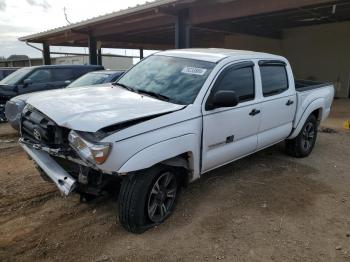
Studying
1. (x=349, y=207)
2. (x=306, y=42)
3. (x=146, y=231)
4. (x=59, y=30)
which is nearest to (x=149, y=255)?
(x=146, y=231)

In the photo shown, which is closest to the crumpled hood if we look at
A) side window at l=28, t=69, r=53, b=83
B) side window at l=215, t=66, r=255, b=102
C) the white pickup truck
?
the white pickup truck

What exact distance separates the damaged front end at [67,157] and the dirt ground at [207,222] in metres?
0.54

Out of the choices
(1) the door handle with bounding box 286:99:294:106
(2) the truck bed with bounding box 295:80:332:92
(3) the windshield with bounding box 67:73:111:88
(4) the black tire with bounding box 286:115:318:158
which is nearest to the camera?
(1) the door handle with bounding box 286:99:294:106

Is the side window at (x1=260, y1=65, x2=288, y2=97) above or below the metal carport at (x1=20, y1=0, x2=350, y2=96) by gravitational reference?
below

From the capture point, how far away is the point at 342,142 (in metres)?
7.48

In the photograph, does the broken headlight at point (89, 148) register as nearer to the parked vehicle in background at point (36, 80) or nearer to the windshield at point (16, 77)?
the parked vehicle in background at point (36, 80)

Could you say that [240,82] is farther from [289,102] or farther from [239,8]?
[239,8]

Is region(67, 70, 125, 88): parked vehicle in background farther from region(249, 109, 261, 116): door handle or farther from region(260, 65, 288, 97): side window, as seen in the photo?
region(249, 109, 261, 116): door handle

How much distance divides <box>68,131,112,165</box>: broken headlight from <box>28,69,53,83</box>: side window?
7.76 metres

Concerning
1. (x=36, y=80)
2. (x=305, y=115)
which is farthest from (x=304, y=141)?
(x=36, y=80)

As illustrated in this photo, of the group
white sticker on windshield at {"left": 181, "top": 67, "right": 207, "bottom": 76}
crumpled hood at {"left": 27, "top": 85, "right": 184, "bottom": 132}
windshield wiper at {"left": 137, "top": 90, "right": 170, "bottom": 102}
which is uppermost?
white sticker on windshield at {"left": 181, "top": 67, "right": 207, "bottom": 76}

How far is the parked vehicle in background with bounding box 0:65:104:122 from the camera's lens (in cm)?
980

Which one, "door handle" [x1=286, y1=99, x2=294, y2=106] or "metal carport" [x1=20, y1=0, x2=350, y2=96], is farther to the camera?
"metal carport" [x1=20, y1=0, x2=350, y2=96]

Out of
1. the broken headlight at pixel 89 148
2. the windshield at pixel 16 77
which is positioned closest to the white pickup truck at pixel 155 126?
the broken headlight at pixel 89 148
